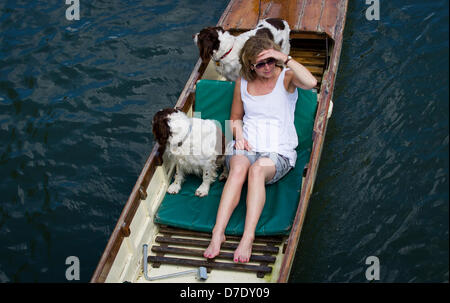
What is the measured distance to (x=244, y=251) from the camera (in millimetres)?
4207

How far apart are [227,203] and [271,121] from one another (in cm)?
94

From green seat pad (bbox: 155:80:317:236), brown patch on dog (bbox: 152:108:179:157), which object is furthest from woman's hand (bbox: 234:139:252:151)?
brown patch on dog (bbox: 152:108:179:157)

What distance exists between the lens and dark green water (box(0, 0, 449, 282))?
525 centimetres

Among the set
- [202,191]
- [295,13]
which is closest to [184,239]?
[202,191]

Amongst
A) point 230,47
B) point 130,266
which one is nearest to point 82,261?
point 130,266

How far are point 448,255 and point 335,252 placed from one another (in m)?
1.86

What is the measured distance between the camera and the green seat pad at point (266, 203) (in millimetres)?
4430

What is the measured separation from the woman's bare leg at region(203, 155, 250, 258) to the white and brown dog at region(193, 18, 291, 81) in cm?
143

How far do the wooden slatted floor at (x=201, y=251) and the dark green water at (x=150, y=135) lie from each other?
0.97 m

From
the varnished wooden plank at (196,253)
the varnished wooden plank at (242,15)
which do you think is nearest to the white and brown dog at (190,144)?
the varnished wooden plank at (196,253)

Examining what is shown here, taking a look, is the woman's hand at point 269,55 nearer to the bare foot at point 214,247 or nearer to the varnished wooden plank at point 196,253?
the bare foot at point 214,247

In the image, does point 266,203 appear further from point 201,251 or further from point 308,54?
point 308,54

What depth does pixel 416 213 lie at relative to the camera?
5230 mm

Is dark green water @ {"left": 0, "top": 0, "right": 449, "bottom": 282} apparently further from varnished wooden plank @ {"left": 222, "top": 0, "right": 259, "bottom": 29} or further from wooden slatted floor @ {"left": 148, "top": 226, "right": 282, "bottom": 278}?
varnished wooden plank @ {"left": 222, "top": 0, "right": 259, "bottom": 29}
